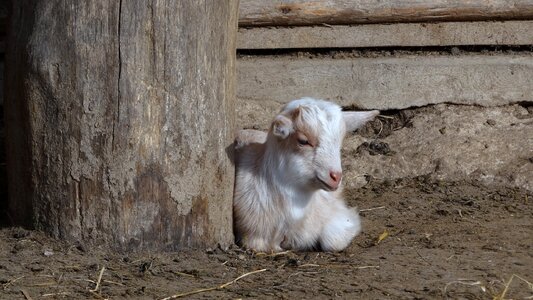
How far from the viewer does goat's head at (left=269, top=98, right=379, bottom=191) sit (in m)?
5.86

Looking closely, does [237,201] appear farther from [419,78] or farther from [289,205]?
[419,78]

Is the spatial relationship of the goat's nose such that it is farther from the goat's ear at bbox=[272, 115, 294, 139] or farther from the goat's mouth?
the goat's ear at bbox=[272, 115, 294, 139]

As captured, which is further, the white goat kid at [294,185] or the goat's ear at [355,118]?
the goat's ear at [355,118]

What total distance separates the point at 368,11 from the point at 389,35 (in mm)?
269

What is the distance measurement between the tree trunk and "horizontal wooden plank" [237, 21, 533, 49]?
2068 mm

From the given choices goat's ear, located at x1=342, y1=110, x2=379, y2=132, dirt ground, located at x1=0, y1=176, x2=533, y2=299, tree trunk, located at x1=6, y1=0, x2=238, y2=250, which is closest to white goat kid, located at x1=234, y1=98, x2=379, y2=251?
goat's ear, located at x1=342, y1=110, x2=379, y2=132

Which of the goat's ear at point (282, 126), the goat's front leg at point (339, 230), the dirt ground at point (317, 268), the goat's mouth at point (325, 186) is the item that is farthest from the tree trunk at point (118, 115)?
the goat's front leg at point (339, 230)

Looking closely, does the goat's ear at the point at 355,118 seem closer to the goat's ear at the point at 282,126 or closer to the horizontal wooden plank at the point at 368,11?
the goat's ear at the point at 282,126

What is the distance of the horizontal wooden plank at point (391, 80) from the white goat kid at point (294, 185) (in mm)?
1496

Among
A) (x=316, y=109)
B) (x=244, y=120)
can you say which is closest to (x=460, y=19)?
(x=244, y=120)

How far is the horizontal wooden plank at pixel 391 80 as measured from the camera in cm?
779

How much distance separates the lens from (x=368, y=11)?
773 centimetres

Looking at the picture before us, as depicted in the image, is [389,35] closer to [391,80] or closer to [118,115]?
[391,80]

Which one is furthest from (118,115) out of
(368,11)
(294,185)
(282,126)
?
(368,11)
